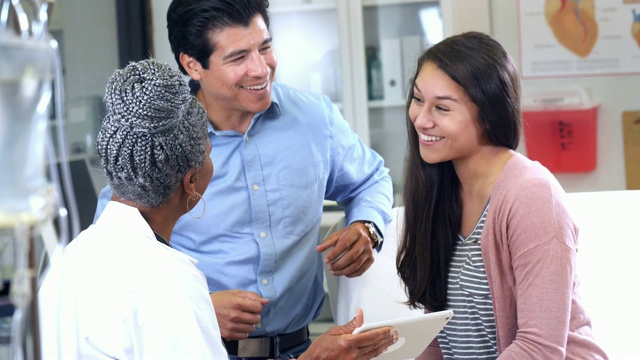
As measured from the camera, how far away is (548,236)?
158 cm

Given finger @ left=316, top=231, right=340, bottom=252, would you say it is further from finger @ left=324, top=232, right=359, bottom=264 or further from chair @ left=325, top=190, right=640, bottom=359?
chair @ left=325, top=190, right=640, bottom=359

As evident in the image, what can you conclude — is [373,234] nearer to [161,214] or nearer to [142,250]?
[161,214]

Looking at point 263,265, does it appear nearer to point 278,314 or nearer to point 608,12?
point 278,314

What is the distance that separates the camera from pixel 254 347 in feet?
6.77

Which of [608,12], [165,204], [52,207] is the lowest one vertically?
[165,204]

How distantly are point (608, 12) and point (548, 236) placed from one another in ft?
7.90

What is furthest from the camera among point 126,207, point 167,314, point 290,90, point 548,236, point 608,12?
point 608,12

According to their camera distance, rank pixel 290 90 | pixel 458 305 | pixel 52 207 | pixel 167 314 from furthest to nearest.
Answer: pixel 290 90 < pixel 458 305 < pixel 167 314 < pixel 52 207

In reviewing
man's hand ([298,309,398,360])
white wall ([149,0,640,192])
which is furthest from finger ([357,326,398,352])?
white wall ([149,0,640,192])

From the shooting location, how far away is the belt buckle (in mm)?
2053

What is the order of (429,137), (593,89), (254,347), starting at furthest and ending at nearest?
(593,89) < (254,347) < (429,137)

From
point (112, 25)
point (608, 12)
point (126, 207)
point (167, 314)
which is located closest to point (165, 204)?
point (126, 207)

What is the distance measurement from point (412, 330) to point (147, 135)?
0.73m

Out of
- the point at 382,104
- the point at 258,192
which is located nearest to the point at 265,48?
the point at 258,192
